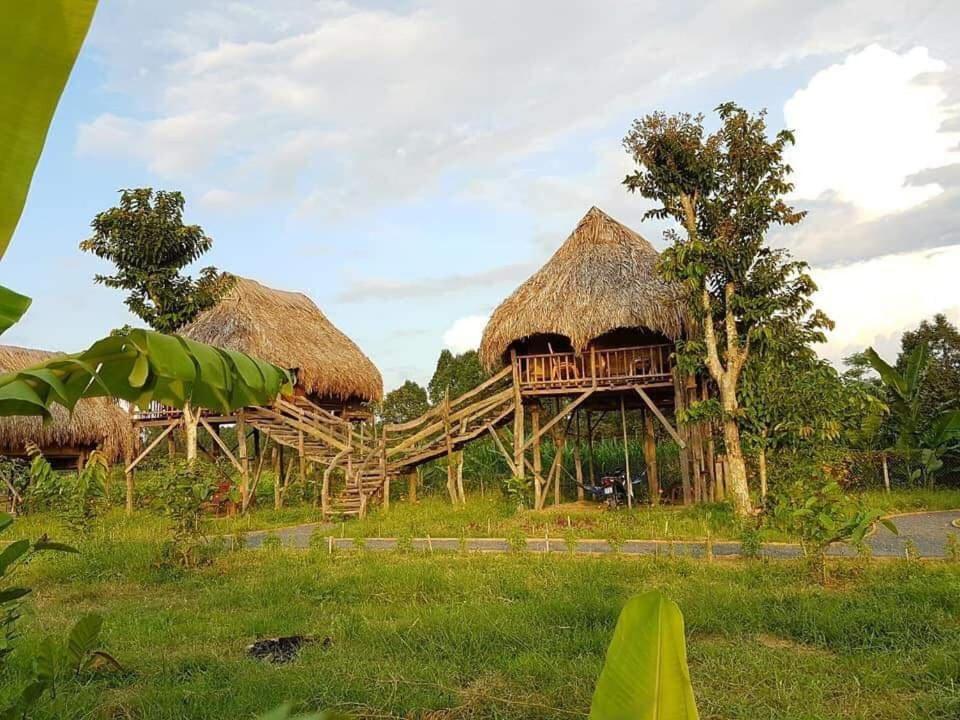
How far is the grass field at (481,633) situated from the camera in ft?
12.2

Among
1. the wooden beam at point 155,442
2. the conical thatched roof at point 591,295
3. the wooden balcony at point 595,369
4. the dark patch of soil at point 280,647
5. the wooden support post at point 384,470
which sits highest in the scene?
the conical thatched roof at point 591,295

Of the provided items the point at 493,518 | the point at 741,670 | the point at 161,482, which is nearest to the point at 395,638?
the point at 741,670

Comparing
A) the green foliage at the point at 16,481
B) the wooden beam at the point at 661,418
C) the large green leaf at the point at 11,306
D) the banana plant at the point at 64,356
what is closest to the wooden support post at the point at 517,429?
the wooden beam at the point at 661,418

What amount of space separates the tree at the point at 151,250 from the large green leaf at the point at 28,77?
1365 centimetres

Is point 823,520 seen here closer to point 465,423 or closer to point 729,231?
point 729,231

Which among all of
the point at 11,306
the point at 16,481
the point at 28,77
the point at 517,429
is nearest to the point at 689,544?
the point at 517,429

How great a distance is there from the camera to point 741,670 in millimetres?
4082

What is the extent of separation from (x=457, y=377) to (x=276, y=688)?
19970 millimetres

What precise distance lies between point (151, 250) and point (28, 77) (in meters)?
13.8

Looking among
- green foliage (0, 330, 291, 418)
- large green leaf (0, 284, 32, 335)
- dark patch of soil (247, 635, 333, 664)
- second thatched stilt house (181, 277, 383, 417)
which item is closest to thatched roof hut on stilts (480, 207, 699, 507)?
second thatched stilt house (181, 277, 383, 417)

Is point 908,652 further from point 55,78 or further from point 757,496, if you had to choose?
point 757,496

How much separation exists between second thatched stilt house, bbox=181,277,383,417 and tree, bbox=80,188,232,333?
1855 mm

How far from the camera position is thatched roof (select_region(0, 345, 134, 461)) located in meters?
16.9

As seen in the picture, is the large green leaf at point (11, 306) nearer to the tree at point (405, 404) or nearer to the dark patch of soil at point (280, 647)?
the dark patch of soil at point (280, 647)
